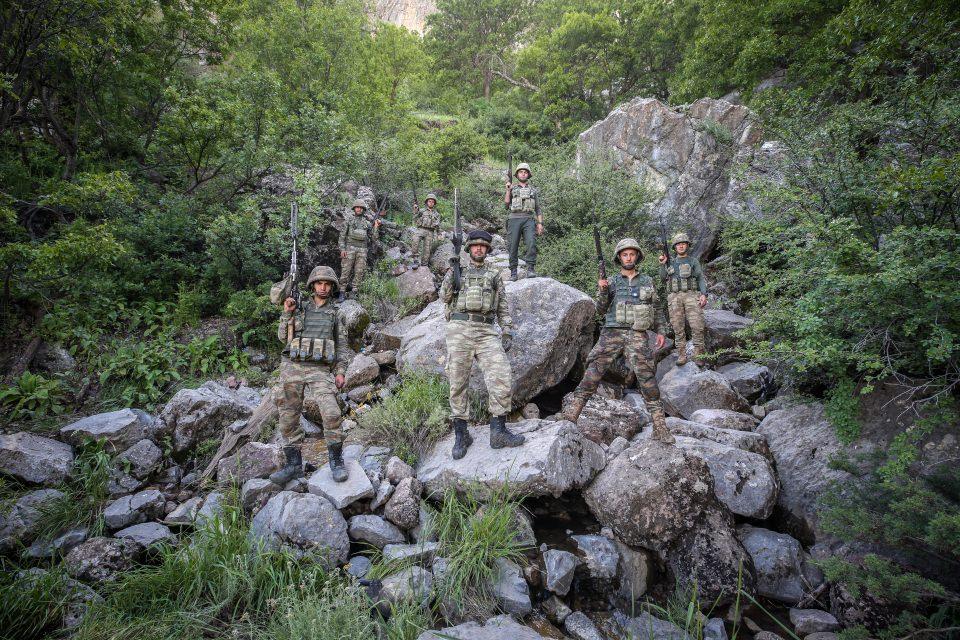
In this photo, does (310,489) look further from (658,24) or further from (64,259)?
(658,24)

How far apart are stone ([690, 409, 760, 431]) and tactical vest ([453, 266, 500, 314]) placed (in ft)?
11.0

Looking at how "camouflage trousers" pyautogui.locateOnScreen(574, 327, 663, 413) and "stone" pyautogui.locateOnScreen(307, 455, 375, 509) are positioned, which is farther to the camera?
"camouflage trousers" pyautogui.locateOnScreen(574, 327, 663, 413)

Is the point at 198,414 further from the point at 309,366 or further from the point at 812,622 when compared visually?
the point at 812,622

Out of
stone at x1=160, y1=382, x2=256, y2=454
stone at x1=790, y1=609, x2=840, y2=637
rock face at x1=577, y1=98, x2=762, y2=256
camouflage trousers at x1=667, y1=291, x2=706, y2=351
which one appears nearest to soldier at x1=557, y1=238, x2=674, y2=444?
stone at x1=790, y1=609, x2=840, y2=637

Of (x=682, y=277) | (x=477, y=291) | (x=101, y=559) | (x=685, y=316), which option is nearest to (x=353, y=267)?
(x=477, y=291)

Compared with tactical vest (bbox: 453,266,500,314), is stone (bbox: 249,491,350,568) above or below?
below

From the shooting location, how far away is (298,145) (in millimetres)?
10203

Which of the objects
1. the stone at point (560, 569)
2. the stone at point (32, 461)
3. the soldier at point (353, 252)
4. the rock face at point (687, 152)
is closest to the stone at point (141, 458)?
the stone at point (32, 461)

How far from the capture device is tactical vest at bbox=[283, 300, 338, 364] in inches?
193

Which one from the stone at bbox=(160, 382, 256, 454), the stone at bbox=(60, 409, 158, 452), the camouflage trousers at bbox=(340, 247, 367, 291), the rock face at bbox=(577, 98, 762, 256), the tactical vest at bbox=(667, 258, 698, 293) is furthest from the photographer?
the rock face at bbox=(577, 98, 762, 256)

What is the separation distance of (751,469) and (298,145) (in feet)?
37.8

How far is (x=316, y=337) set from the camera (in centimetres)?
498

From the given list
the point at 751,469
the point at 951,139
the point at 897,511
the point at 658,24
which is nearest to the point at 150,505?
the point at 751,469

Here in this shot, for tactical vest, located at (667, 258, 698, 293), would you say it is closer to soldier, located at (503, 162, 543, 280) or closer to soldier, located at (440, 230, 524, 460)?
soldier, located at (503, 162, 543, 280)
